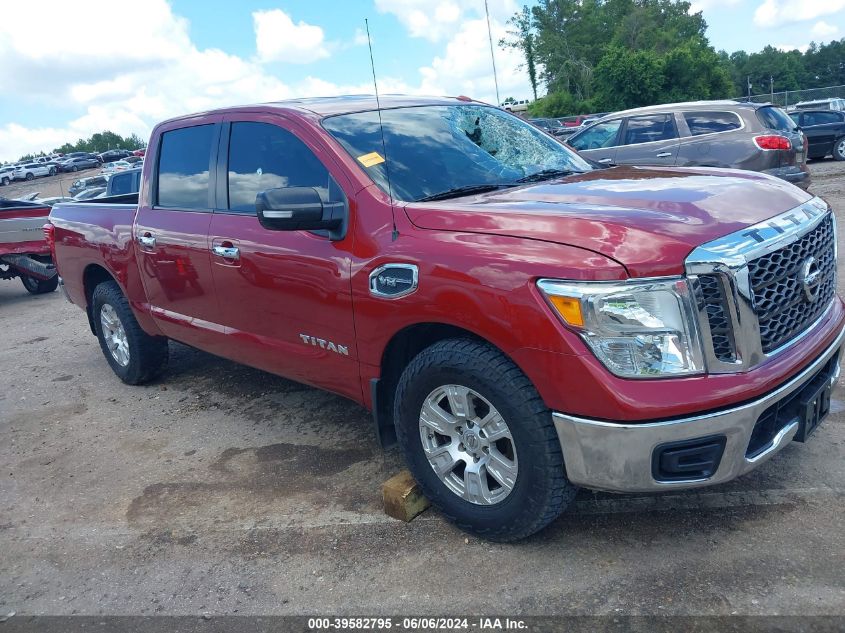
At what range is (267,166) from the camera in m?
4.16

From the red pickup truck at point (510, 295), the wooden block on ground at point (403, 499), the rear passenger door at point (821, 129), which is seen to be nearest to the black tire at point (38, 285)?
the red pickup truck at point (510, 295)

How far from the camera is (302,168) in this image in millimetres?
3910

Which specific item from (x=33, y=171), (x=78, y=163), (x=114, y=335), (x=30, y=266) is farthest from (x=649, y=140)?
(x=78, y=163)

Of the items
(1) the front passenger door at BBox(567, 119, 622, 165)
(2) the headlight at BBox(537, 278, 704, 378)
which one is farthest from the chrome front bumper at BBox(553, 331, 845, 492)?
(1) the front passenger door at BBox(567, 119, 622, 165)

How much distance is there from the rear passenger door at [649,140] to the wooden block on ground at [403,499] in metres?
8.20

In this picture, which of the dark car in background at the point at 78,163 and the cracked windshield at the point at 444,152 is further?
the dark car in background at the point at 78,163

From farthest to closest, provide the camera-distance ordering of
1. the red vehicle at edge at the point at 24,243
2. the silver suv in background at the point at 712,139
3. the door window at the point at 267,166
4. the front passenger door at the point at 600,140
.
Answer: the front passenger door at the point at 600,140 → the red vehicle at edge at the point at 24,243 → the silver suv in background at the point at 712,139 → the door window at the point at 267,166

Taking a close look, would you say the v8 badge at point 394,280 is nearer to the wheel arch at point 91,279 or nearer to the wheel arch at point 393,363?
the wheel arch at point 393,363

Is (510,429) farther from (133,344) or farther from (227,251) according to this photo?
(133,344)

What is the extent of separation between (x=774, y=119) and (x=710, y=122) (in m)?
0.85

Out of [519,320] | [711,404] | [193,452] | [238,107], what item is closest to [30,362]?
[193,452]

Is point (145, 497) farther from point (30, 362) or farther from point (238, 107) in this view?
point (30, 362)

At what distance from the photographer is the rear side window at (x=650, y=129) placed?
1076 cm

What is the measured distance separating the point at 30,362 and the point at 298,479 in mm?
4456
